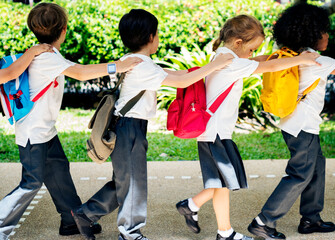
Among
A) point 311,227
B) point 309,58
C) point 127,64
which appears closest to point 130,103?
point 127,64

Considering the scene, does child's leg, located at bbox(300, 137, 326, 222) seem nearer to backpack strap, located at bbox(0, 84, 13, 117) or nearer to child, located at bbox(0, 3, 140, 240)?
child, located at bbox(0, 3, 140, 240)

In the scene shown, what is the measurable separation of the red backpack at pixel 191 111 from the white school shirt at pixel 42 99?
754 millimetres

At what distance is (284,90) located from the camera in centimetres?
303

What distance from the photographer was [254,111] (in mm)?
7098

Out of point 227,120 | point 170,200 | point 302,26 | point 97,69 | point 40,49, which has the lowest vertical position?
point 170,200

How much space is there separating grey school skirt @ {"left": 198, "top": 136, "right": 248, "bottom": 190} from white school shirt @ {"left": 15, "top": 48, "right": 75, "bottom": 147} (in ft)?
3.39

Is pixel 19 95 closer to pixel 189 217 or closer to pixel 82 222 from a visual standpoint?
pixel 82 222

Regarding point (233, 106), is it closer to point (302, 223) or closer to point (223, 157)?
point (223, 157)

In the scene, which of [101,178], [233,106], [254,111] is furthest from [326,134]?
[233,106]

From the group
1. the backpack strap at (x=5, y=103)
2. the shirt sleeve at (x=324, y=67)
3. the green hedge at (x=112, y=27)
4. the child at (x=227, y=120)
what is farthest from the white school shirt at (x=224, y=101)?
the green hedge at (x=112, y=27)

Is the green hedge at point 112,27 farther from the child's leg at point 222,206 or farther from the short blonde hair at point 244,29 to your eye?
the child's leg at point 222,206

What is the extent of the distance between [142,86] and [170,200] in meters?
1.45

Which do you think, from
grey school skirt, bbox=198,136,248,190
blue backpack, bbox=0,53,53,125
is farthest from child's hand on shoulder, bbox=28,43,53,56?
grey school skirt, bbox=198,136,248,190

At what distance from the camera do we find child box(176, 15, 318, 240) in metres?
2.97
